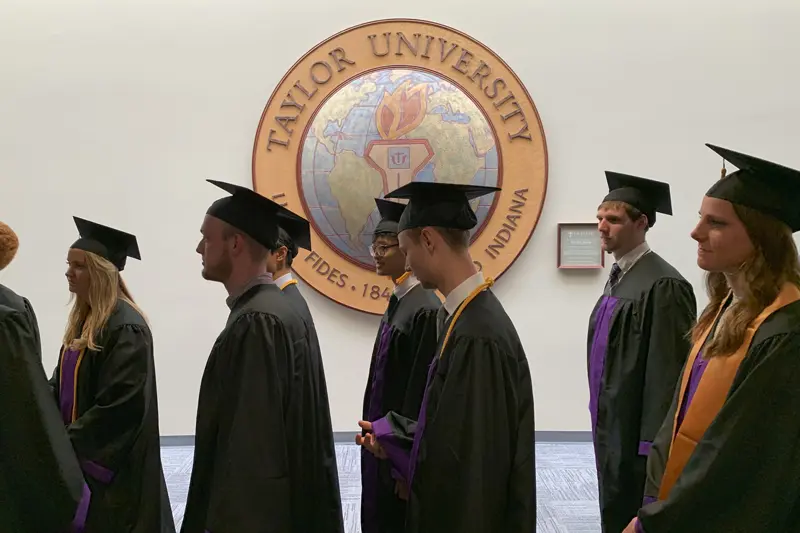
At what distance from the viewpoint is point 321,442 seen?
6.73ft

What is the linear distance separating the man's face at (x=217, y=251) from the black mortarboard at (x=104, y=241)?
2.81ft

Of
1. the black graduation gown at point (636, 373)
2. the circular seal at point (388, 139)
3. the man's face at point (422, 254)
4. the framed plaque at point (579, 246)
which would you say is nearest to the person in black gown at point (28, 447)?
the man's face at point (422, 254)

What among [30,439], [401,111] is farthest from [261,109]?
[30,439]

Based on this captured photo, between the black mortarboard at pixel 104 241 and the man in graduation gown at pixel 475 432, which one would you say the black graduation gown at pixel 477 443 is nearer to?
the man in graduation gown at pixel 475 432

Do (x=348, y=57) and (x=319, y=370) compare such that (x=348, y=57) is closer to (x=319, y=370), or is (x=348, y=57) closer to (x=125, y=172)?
(x=125, y=172)

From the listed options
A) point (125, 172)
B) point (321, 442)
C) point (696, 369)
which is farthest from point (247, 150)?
point (696, 369)

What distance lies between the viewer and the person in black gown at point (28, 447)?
153 centimetres

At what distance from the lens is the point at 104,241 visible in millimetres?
2740

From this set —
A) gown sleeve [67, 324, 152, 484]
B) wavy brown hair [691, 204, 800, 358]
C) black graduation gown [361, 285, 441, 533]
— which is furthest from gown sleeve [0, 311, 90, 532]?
wavy brown hair [691, 204, 800, 358]

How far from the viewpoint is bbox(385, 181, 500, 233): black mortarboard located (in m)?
1.92

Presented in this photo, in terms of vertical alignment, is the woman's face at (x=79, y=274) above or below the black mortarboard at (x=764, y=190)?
below

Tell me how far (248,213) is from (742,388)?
61.9 inches

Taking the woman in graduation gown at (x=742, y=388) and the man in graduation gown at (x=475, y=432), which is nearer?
the woman in graduation gown at (x=742, y=388)

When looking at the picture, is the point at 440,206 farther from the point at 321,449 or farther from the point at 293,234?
the point at 293,234
